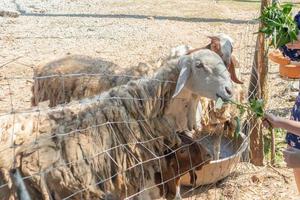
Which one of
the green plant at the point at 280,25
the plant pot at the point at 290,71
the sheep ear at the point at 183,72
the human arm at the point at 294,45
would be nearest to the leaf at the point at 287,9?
the green plant at the point at 280,25

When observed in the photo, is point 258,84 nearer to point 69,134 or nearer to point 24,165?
point 69,134

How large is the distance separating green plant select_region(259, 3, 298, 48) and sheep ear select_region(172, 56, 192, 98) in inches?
21.7

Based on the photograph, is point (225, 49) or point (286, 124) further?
point (225, 49)

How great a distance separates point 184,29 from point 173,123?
641 centimetres

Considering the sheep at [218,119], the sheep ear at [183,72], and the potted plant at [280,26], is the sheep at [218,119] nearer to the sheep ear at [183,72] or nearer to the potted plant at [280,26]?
the sheep ear at [183,72]

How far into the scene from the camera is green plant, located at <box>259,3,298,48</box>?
3229 mm

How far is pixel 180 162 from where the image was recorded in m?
3.61

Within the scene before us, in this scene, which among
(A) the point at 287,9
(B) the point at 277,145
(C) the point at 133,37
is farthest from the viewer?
(C) the point at 133,37

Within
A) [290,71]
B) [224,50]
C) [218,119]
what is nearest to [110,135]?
[224,50]

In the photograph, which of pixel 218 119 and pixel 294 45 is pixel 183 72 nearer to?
pixel 294 45

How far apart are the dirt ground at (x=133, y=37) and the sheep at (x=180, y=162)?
867 mm

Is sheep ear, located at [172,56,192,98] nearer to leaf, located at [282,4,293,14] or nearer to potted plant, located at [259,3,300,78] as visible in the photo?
potted plant, located at [259,3,300,78]

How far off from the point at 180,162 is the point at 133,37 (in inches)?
235

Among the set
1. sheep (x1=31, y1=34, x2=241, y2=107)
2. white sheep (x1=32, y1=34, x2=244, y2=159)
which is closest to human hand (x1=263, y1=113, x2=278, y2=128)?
white sheep (x1=32, y1=34, x2=244, y2=159)
